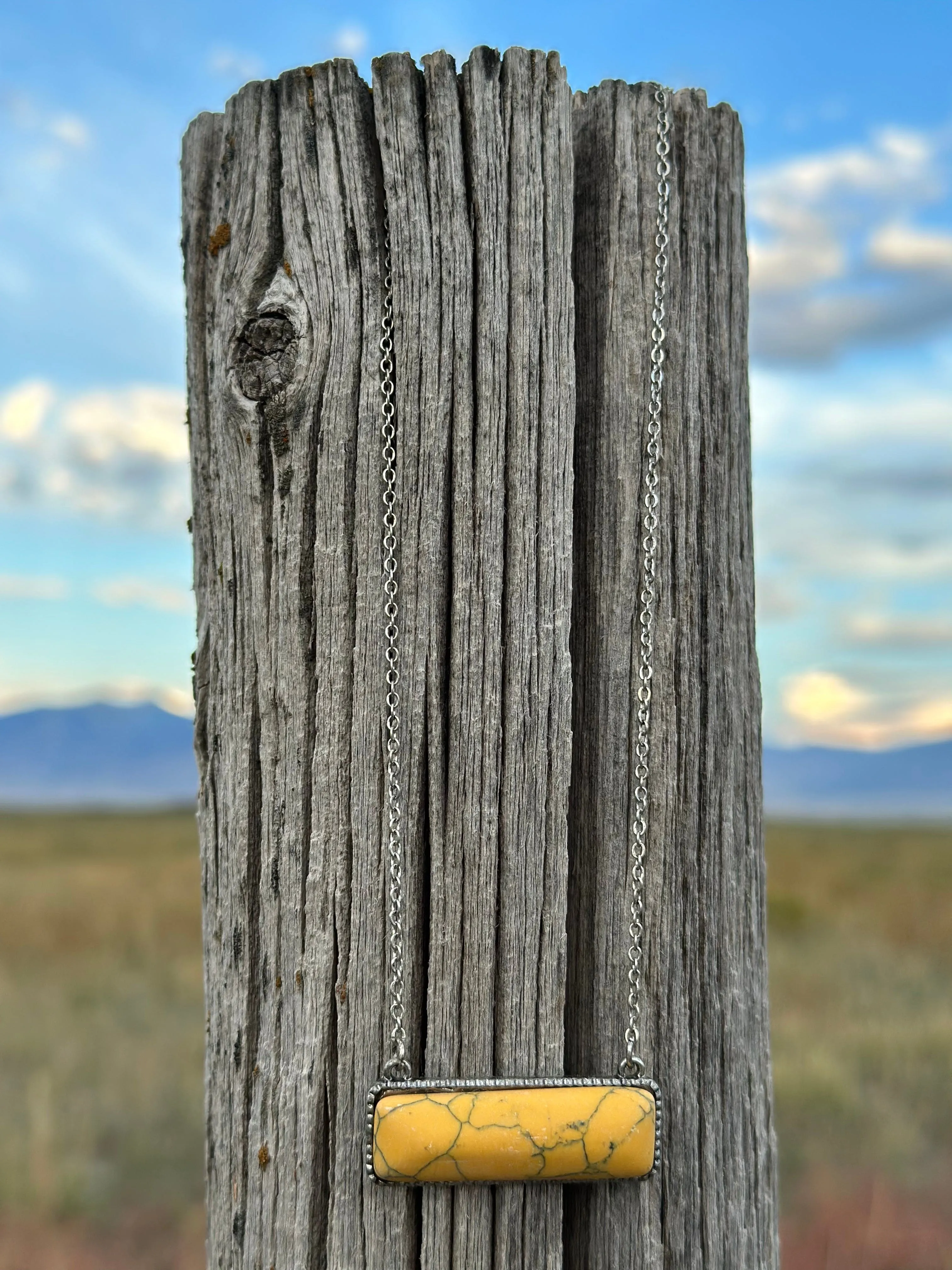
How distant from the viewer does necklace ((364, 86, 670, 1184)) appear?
173 cm

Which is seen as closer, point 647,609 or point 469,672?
point 469,672

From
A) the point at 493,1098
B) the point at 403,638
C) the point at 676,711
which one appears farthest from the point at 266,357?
the point at 493,1098

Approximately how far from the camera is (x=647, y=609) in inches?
75.9

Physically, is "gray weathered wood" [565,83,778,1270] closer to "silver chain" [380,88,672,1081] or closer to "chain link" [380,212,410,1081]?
"silver chain" [380,88,672,1081]

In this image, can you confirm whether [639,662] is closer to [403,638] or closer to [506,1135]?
[403,638]

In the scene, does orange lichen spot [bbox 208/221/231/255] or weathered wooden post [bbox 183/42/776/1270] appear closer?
weathered wooden post [bbox 183/42/776/1270]

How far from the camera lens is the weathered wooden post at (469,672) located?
1.81 metres

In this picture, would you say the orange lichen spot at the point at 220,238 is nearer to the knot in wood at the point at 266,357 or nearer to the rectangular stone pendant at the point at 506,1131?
the knot in wood at the point at 266,357

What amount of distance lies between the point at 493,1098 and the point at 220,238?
5.62 ft

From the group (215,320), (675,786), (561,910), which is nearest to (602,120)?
(215,320)

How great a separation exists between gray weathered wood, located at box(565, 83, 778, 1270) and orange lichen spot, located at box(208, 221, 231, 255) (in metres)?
0.70

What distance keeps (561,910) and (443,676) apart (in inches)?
18.3

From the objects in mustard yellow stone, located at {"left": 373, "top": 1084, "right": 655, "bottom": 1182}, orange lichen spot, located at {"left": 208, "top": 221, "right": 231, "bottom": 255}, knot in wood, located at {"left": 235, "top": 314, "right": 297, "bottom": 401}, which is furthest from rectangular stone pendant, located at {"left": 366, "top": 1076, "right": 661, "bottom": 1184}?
orange lichen spot, located at {"left": 208, "top": 221, "right": 231, "bottom": 255}

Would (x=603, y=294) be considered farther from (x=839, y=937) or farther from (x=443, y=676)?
(x=839, y=937)
